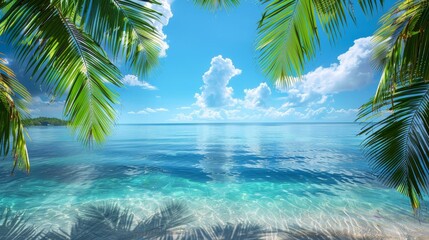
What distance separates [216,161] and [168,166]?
9.60 feet

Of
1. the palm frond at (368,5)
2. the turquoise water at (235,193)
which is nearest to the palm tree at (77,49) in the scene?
the palm frond at (368,5)

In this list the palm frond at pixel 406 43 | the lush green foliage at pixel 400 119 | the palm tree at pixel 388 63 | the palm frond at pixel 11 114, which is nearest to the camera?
the palm frond at pixel 406 43

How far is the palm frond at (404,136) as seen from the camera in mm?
2246

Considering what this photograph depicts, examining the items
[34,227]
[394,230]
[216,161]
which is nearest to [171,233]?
[34,227]

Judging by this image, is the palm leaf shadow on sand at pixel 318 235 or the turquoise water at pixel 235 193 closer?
the palm leaf shadow on sand at pixel 318 235

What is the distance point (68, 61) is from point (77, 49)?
19 cm

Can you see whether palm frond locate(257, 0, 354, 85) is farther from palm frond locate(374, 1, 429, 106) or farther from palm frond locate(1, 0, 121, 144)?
palm frond locate(1, 0, 121, 144)

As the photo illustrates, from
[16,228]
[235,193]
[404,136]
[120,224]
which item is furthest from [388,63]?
[16,228]

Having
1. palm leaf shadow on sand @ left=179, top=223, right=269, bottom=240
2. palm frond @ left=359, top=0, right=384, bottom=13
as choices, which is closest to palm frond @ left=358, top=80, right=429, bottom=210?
palm frond @ left=359, top=0, right=384, bottom=13

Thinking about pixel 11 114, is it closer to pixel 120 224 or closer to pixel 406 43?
pixel 120 224

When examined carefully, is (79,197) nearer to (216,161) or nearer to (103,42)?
(103,42)

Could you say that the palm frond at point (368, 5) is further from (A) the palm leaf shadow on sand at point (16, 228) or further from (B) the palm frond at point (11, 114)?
(A) the palm leaf shadow on sand at point (16, 228)

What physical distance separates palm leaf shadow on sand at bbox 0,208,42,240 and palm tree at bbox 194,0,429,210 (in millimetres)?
5926

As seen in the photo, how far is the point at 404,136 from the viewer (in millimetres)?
2387
